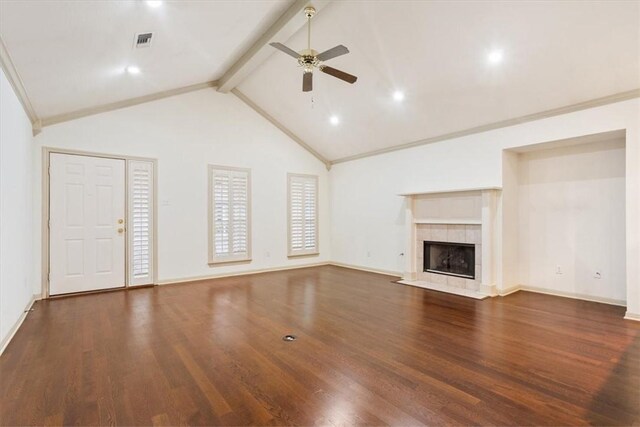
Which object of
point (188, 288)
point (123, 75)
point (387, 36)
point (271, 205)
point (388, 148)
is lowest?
point (188, 288)

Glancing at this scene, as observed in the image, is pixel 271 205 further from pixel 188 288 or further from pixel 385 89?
pixel 385 89

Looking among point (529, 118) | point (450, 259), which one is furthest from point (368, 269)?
point (529, 118)

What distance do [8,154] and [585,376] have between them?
18.0ft

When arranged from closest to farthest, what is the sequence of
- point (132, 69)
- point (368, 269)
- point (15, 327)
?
point (15, 327), point (132, 69), point (368, 269)

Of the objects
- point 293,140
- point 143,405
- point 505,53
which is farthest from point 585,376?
point 293,140

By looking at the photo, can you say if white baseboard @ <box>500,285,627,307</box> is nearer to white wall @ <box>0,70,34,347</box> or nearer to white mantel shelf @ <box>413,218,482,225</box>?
white mantel shelf @ <box>413,218,482,225</box>

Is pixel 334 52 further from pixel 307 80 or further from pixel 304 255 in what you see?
pixel 304 255

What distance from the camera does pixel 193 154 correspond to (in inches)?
242

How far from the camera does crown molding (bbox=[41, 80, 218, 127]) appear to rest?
4859mm

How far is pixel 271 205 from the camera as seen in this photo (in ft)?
23.4

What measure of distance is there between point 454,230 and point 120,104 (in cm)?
604

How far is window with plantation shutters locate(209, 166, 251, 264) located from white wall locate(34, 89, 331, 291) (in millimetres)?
144

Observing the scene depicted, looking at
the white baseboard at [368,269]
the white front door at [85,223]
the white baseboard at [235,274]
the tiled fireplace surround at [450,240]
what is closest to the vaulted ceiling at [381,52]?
the white front door at [85,223]

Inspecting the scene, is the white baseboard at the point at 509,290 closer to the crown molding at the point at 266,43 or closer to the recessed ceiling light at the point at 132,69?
the crown molding at the point at 266,43
